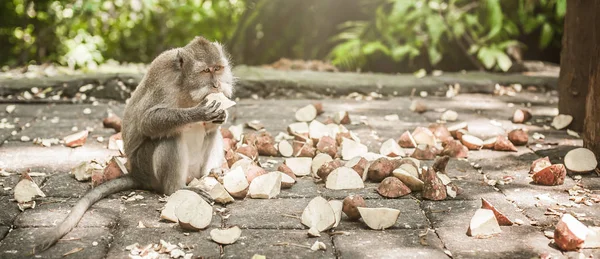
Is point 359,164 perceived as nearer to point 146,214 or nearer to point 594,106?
point 146,214

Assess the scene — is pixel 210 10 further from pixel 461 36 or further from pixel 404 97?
pixel 404 97

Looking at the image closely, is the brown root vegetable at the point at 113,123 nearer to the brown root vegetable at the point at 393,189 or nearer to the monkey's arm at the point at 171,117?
the monkey's arm at the point at 171,117

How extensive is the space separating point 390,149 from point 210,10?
6598 millimetres

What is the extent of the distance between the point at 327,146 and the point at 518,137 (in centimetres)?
145

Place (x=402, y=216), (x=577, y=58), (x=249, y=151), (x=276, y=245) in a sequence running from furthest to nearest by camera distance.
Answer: (x=577, y=58) → (x=249, y=151) → (x=402, y=216) → (x=276, y=245)

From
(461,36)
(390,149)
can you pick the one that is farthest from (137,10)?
(390,149)

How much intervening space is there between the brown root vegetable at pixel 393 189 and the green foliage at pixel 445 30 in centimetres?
440

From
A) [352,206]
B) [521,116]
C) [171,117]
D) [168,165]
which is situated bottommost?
[521,116]

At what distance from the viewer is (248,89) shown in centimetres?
661

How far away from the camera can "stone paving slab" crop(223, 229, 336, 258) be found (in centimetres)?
285

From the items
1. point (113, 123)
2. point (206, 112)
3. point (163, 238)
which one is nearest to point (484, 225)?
point (163, 238)

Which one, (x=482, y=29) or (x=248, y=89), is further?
(x=482, y=29)

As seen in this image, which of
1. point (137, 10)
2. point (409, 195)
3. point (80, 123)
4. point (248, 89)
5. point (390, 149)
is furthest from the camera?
point (137, 10)

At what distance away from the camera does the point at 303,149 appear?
4.34m
